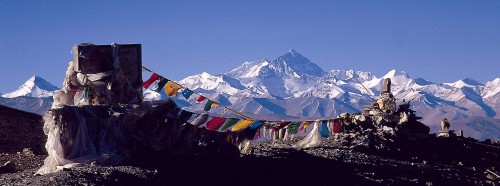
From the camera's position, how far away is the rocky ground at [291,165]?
19.8 metres

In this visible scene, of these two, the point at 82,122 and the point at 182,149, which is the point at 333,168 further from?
the point at 82,122

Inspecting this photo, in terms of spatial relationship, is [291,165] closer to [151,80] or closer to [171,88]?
[151,80]

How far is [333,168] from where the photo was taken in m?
24.3

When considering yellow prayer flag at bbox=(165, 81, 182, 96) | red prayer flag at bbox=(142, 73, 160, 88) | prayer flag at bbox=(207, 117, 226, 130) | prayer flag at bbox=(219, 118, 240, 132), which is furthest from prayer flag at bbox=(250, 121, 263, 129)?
red prayer flag at bbox=(142, 73, 160, 88)

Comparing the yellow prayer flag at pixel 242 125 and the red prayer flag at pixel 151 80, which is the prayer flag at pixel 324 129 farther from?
the red prayer flag at pixel 151 80

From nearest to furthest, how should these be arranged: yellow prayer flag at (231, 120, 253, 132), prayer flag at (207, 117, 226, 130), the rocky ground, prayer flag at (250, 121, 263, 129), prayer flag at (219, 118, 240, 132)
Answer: the rocky ground → prayer flag at (207, 117, 226, 130) → prayer flag at (219, 118, 240, 132) → yellow prayer flag at (231, 120, 253, 132) → prayer flag at (250, 121, 263, 129)

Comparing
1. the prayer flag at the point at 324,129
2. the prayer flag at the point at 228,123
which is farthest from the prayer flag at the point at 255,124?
the prayer flag at the point at 324,129

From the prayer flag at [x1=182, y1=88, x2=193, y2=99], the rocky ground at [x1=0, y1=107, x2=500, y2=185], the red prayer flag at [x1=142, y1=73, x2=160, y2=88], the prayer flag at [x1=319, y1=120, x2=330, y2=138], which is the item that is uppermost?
the red prayer flag at [x1=142, y1=73, x2=160, y2=88]

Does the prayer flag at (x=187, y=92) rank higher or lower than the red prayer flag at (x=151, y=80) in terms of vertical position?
lower

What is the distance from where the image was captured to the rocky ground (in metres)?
19.8

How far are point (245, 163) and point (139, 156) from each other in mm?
3155

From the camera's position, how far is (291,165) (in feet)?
77.9

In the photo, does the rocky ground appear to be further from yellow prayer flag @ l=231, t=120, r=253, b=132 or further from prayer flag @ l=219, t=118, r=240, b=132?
prayer flag @ l=219, t=118, r=240, b=132

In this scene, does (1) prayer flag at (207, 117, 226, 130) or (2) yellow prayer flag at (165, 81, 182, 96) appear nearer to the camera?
(1) prayer flag at (207, 117, 226, 130)
